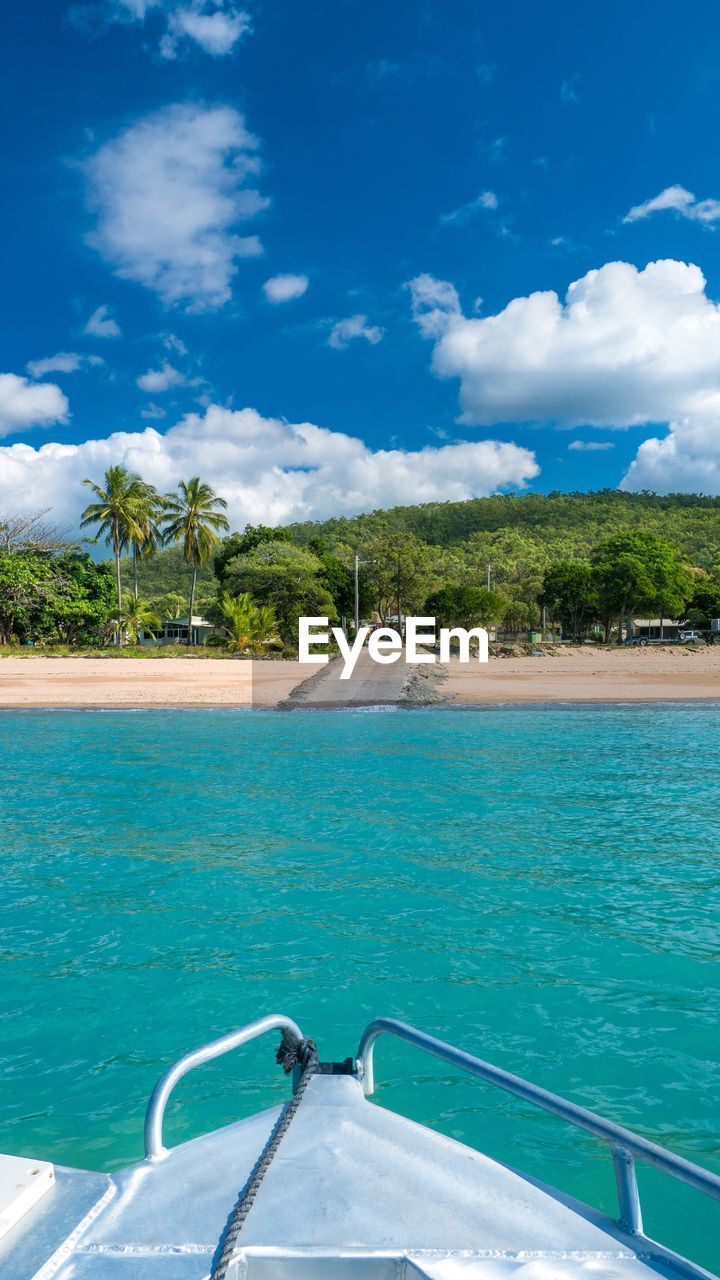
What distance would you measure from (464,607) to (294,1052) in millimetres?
50979

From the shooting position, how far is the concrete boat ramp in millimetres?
23453

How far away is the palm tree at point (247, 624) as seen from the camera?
130ft

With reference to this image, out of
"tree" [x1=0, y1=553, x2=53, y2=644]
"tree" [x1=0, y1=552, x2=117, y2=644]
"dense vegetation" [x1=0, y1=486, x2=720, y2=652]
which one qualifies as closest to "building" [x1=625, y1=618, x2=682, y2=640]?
"dense vegetation" [x1=0, y1=486, x2=720, y2=652]

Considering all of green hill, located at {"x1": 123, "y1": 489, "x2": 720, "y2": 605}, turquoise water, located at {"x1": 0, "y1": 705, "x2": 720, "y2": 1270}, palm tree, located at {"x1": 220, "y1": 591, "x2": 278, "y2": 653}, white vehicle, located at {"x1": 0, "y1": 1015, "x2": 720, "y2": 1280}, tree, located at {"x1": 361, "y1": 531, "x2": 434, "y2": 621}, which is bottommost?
turquoise water, located at {"x1": 0, "y1": 705, "x2": 720, "y2": 1270}

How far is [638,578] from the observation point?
55406 millimetres

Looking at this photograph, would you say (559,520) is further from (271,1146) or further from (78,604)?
(271,1146)

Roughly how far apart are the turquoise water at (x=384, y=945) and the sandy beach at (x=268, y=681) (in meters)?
10.6

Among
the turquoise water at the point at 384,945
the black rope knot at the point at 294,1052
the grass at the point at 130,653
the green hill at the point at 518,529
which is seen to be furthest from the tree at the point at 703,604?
the black rope knot at the point at 294,1052

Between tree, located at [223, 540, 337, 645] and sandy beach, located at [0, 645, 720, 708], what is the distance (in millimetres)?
7836

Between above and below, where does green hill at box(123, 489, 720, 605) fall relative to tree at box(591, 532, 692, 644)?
above

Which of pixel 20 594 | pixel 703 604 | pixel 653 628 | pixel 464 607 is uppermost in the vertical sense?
pixel 703 604

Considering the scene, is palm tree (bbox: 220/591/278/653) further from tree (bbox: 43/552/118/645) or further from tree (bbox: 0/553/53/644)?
tree (bbox: 0/553/53/644)

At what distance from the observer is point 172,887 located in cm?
767

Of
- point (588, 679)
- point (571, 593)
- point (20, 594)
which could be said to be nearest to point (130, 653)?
point (20, 594)
